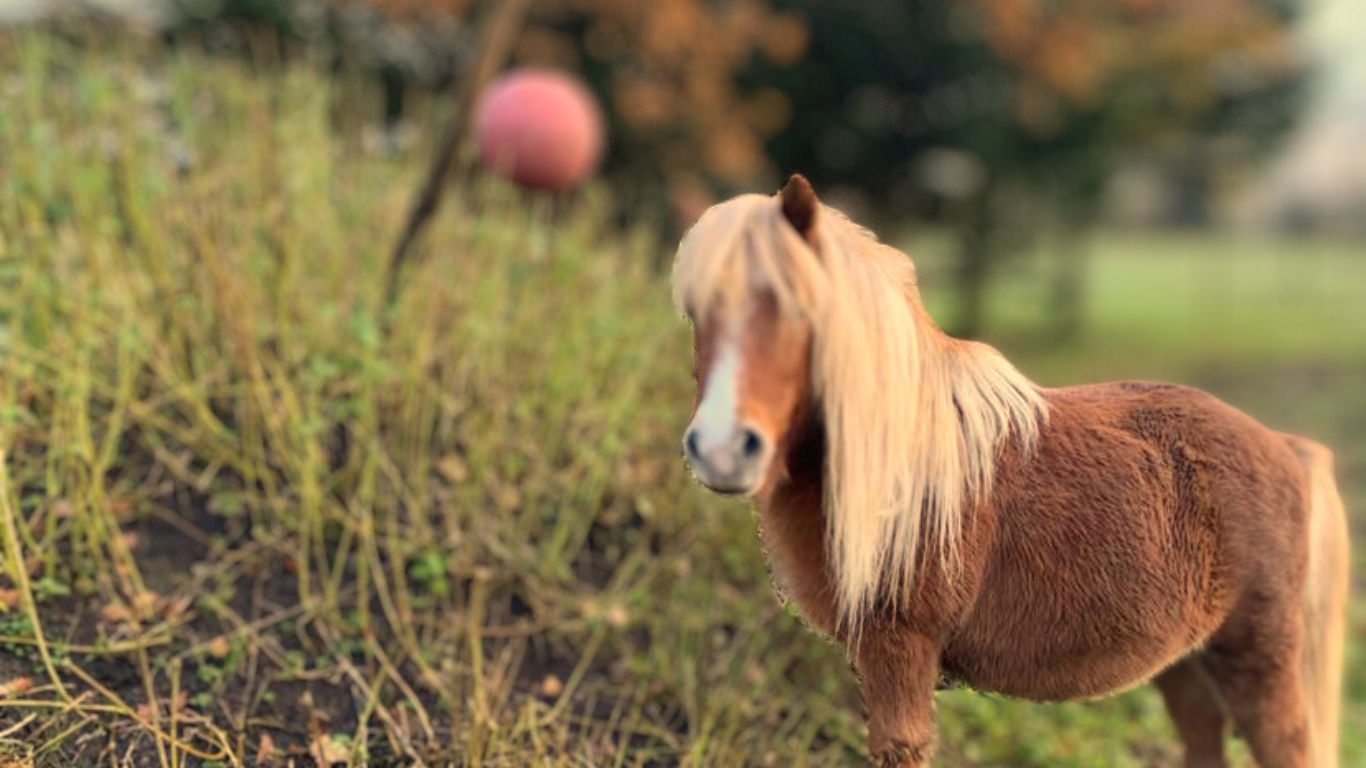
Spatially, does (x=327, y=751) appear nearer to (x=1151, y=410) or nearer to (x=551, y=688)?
(x=551, y=688)

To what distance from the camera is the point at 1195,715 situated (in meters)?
2.31

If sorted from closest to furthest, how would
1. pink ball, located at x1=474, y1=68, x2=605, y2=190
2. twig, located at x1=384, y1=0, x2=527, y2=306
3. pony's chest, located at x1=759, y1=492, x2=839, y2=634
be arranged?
pony's chest, located at x1=759, y1=492, x2=839, y2=634, twig, located at x1=384, y1=0, x2=527, y2=306, pink ball, located at x1=474, y1=68, x2=605, y2=190

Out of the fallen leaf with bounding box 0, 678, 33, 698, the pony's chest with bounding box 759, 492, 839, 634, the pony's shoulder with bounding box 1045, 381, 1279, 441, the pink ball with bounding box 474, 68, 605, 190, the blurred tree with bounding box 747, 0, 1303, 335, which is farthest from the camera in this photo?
the blurred tree with bounding box 747, 0, 1303, 335

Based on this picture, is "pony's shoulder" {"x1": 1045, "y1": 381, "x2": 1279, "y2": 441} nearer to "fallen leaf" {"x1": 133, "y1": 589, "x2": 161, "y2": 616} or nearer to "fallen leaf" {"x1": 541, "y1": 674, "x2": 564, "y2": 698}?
"fallen leaf" {"x1": 541, "y1": 674, "x2": 564, "y2": 698}

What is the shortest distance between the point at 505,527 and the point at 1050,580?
1.77m

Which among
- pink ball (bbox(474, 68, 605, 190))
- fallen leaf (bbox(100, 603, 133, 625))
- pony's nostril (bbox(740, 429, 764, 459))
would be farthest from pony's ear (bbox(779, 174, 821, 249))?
pink ball (bbox(474, 68, 605, 190))

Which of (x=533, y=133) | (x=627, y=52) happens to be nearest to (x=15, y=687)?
(x=533, y=133)

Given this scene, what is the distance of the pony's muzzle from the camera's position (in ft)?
4.55

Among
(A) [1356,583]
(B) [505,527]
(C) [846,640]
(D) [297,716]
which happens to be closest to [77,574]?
(D) [297,716]

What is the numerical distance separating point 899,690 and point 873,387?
20.6 inches

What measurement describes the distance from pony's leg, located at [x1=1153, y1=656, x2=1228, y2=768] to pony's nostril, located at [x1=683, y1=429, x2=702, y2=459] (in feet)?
4.51

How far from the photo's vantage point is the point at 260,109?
15.3ft

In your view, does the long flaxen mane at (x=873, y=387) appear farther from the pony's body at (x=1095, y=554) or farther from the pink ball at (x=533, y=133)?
the pink ball at (x=533, y=133)

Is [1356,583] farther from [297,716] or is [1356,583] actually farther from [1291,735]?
[297,716]
